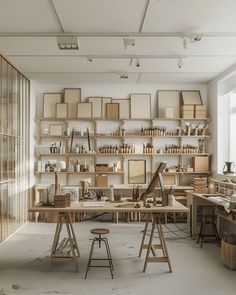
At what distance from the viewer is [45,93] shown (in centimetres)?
848

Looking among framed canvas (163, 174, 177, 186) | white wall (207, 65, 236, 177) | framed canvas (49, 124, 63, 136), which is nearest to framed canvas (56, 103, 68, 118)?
framed canvas (49, 124, 63, 136)

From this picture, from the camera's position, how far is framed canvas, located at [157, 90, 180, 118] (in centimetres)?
847

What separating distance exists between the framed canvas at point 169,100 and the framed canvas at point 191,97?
168 millimetres

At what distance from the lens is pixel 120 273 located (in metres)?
4.44

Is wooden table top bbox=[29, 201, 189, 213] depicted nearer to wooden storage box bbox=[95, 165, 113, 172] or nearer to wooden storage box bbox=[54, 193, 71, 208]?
wooden storage box bbox=[54, 193, 71, 208]

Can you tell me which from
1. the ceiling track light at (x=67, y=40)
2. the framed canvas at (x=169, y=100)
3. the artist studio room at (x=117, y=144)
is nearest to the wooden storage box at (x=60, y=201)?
the artist studio room at (x=117, y=144)

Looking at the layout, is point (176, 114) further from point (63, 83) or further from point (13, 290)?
point (13, 290)

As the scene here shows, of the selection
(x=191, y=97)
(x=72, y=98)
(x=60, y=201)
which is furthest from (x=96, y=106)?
(x=60, y=201)

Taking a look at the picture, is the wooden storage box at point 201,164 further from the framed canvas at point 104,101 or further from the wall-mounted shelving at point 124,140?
the framed canvas at point 104,101

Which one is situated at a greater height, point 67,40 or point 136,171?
point 67,40

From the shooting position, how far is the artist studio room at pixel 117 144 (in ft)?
14.1

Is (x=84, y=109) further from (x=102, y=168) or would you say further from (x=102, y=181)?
(x=102, y=181)

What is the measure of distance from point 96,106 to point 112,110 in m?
0.41

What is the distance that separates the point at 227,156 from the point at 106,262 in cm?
424
